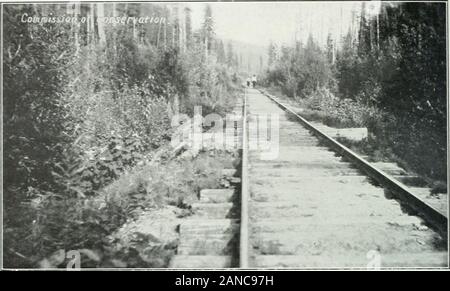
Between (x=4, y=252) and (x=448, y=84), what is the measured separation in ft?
16.9

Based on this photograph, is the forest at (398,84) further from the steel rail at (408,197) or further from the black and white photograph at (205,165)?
the steel rail at (408,197)

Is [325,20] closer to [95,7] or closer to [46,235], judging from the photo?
[95,7]

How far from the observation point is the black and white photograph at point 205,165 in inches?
158

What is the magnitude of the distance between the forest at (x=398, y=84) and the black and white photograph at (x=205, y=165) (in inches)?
1.3

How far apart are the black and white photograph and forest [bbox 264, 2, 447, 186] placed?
0.11 ft

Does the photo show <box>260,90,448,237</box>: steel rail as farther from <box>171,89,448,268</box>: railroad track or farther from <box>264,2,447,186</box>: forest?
<box>264,2,447,186</box>: forest

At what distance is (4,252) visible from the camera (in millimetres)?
4246

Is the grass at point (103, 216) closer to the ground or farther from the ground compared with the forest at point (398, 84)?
closer to the ground

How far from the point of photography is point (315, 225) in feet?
14.0

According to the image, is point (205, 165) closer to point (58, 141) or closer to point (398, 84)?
point (58, 141)

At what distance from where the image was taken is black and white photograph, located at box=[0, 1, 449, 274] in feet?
13.1

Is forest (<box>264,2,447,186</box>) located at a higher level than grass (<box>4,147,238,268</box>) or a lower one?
higher

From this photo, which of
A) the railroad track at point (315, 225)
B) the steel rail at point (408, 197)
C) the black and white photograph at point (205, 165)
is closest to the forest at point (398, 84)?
the black and white photograph at point (205, 165)

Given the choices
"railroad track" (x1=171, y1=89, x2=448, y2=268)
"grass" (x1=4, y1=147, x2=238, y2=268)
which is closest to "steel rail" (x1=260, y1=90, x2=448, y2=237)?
"railroad track" (x1=171, y1=89, x2=448, y2=268)
